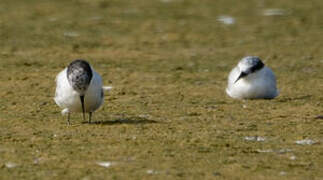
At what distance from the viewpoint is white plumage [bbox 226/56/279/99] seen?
10.9m

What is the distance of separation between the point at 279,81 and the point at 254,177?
5.30 metres

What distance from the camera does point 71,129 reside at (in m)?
8.75

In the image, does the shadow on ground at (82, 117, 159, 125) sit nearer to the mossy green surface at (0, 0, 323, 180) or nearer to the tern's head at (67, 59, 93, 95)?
the mossy green surface at (0, 0, 323, 180)

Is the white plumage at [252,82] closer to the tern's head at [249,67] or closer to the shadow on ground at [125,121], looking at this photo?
the tern's head at [249,67]

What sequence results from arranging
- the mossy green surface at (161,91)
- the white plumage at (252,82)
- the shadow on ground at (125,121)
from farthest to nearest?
1. the white plumage at (252,82)
2. the shadow on ground at (125,121)
3. the mossy green surface at (161,91)

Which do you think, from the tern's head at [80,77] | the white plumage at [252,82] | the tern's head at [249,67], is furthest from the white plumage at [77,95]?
the tern's head at [249,67]

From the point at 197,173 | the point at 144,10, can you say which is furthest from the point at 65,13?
the point at 197,173

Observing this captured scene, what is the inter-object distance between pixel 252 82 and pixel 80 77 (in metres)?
3.04

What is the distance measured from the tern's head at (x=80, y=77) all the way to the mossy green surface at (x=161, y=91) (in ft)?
1.45

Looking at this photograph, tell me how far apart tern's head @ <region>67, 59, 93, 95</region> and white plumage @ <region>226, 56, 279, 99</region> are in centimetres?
273

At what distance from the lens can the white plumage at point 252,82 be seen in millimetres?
10867

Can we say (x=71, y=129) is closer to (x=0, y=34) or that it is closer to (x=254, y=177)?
(x=254, y=177)

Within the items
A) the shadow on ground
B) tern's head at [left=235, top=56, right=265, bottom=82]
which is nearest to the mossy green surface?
the shadow on ground

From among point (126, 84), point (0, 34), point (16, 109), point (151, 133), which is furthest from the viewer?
point (0, 34)
